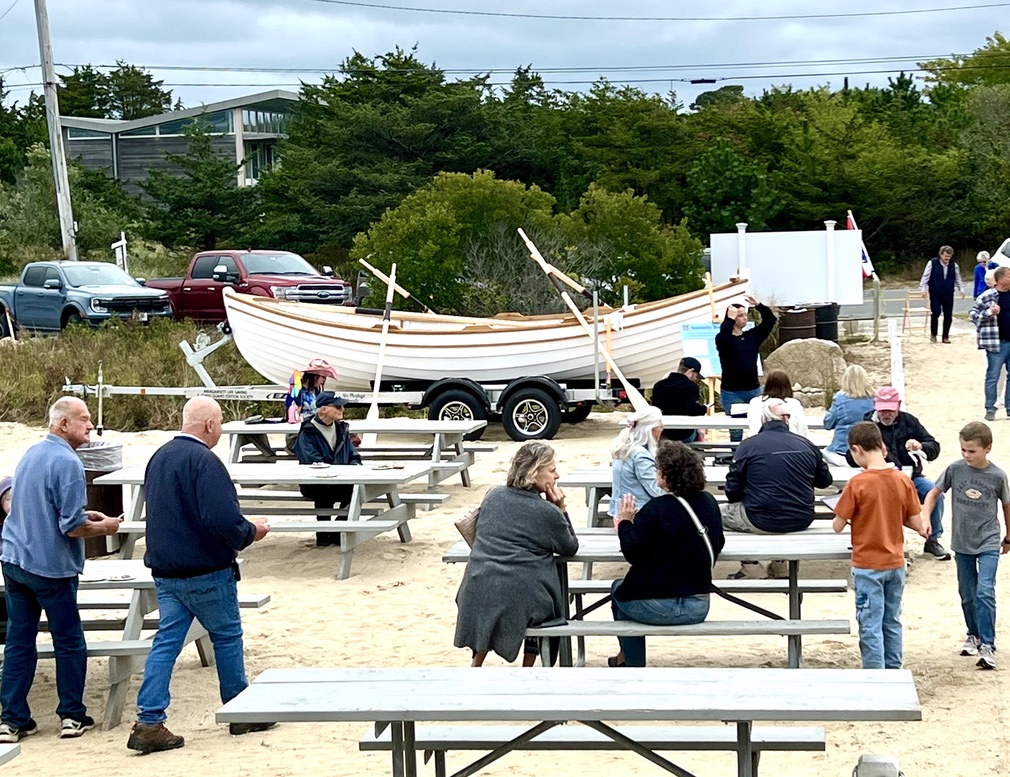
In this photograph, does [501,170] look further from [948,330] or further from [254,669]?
[254,669]

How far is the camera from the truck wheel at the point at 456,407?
16453mm

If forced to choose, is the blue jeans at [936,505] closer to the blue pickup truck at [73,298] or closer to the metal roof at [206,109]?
the blue pickup truck at [73,298]

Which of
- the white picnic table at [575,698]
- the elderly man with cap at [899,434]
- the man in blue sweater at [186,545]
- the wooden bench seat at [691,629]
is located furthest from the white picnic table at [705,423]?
the white picnic table at [575,698]

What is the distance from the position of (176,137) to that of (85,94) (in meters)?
20.5

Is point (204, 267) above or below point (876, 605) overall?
above

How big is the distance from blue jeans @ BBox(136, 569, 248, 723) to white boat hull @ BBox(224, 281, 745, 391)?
10319 mm

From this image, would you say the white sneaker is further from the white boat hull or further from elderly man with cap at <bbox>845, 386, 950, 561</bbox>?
the white boat hull

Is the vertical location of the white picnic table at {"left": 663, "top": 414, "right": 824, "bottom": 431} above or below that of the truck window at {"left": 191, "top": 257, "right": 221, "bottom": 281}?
below

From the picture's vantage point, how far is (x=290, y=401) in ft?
43.6

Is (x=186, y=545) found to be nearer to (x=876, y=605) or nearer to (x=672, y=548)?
(x=672, y=548)

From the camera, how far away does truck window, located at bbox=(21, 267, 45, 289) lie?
25953 millimetres

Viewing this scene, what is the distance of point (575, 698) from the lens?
4.92 meters

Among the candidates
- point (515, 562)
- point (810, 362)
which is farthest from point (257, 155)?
point (515, 562)

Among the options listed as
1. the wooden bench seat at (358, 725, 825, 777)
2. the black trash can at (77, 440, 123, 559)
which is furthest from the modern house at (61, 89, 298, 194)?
the wooden bench seat at (358, 725, 825, 777)
